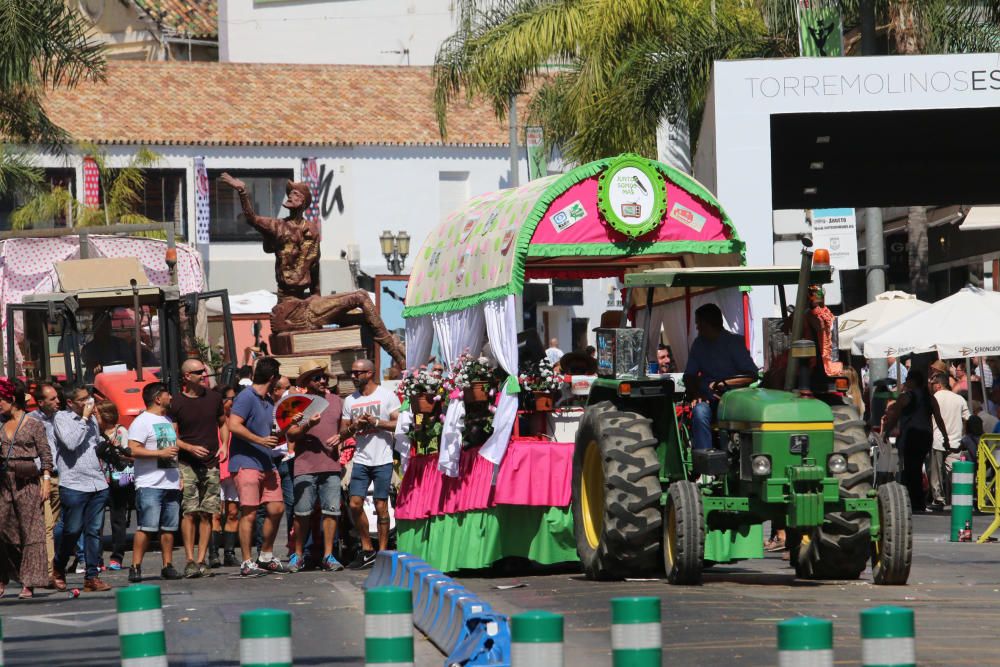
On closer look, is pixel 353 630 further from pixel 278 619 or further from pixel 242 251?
pixel 242 251

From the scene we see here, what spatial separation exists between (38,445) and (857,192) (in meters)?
13.0

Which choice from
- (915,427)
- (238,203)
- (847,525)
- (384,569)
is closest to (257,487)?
(384,569)

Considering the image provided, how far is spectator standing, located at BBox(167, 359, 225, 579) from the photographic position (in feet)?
55.8

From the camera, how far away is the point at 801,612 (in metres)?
11.9

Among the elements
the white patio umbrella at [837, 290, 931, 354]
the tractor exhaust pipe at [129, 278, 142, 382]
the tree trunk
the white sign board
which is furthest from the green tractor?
the tree trunk

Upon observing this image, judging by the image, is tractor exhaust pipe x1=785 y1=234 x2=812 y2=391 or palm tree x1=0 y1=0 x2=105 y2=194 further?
palm tree x1=0 y1=0 x2=105 y2=194

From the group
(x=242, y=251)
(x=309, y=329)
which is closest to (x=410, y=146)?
(x=242, y=251)

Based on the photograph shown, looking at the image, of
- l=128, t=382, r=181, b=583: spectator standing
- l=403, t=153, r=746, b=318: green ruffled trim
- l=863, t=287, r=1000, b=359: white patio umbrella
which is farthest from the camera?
l=863, t=287, r=1000, b=359: white patio umbrella

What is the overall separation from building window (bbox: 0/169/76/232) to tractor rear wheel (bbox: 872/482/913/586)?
3620 cm

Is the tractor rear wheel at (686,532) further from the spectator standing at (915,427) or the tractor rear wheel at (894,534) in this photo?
the spectator standing at (915,427)

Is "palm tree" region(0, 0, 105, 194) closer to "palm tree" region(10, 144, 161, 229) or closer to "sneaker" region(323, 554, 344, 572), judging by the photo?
"sneaker" region(323, 554, 344, 572)

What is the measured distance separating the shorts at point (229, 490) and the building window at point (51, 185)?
29.5 metres

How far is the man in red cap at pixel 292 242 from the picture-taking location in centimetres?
2208

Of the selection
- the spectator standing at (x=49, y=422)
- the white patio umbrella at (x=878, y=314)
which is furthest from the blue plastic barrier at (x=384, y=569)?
the white patio umbrella at (x=878, y=314)
